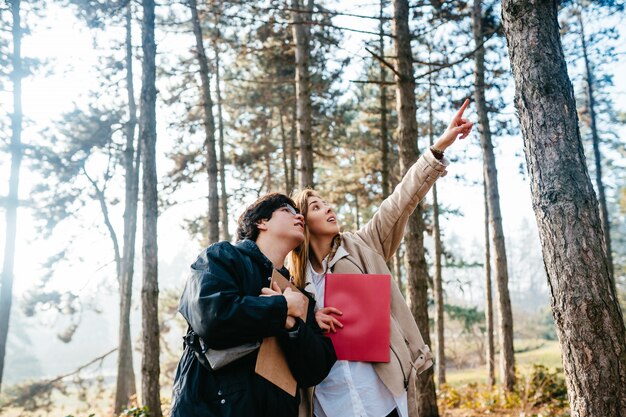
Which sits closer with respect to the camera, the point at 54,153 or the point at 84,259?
the point at 54,153

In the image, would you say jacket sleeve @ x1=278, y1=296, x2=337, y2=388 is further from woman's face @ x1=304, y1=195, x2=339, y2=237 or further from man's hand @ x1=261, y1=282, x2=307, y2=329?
woman's face @ x1=304, y1=195, x2=339, y2=237

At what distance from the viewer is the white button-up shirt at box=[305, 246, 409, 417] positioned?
2330mm

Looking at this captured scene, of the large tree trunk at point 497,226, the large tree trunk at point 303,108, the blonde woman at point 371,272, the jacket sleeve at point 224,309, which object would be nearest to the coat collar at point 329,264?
the blonde woman at point 371,272

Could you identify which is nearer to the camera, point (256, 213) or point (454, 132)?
point (256, 213)

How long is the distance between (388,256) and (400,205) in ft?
1.24

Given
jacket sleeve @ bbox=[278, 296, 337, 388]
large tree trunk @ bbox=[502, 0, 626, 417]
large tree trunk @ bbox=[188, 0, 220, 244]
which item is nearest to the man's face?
jacket sleeve @ bbox=[278, 296, 337, 388]

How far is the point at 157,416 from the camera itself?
302 inches

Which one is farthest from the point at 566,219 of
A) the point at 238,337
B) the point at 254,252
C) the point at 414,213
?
the point at 414,213

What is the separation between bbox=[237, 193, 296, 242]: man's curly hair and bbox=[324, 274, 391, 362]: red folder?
0.50m

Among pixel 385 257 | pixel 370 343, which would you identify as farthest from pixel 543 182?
pixel 370 343

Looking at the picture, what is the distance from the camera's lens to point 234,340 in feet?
6.32

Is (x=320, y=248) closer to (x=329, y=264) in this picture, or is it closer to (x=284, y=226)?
(x=329, y=264)

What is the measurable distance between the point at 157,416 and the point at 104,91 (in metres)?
11.6

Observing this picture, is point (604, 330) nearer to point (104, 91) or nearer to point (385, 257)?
point (385, 257)
